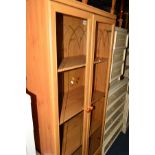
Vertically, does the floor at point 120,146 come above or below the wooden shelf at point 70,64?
below

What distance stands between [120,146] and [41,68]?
2.06 meters

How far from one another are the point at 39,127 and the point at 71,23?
102cm

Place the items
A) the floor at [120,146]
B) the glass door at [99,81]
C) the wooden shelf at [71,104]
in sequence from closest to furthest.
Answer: the wooden shelf at [71,104] < the glass door at [99,81] < the floor at [120,146]

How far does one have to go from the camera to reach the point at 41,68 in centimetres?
94

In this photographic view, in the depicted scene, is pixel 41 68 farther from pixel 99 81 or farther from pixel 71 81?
pixel 99 81

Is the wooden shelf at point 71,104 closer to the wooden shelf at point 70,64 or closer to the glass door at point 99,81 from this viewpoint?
the glass door at point 99,81

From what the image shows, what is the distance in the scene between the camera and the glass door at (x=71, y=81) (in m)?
1.33

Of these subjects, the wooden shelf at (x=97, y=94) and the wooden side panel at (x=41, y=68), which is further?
the wooden shelf at (x=97, y=94)

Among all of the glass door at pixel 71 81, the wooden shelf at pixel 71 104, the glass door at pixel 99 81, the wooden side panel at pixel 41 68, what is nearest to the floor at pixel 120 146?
the glass door at pixel 99 81

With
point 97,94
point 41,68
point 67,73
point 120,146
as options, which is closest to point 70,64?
point 41,68

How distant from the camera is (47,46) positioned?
2.78 feet

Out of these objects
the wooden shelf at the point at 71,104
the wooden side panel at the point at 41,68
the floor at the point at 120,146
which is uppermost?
the wooden side panel at the point at 41,68

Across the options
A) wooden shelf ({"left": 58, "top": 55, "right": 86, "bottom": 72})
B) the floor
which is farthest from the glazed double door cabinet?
the floor
